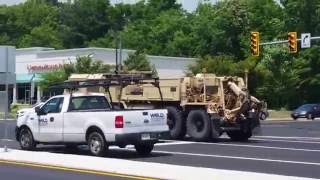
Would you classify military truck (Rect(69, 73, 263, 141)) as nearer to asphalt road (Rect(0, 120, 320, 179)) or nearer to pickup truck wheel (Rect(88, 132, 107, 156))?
asphalt road (Rect(0, 120, 320, 179))

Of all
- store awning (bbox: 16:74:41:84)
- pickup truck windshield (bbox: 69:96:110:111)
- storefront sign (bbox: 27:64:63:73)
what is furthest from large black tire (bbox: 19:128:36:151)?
store awning (bbox: 16:74:41:84)

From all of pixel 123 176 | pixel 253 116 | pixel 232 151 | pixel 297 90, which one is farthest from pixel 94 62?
pixel 123 176

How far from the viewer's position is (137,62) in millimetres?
66812

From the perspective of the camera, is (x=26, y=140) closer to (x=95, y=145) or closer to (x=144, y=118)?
(x=95, y=145)

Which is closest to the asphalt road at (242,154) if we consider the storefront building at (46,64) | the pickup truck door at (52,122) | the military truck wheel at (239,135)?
the military truck wheel at (239,135)

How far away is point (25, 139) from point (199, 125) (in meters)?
7.08

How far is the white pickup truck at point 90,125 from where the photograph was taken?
794 inches

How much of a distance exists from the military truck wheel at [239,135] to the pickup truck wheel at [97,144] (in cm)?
868

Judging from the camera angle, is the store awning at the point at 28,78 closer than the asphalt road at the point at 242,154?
No

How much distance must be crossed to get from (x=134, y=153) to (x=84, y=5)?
104373 mm

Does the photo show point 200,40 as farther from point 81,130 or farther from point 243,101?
point 81,130

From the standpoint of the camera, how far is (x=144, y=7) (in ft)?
399

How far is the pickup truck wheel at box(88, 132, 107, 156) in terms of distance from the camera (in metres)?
20.3

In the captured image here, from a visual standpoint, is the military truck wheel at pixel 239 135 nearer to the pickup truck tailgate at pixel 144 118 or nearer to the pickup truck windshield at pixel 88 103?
the pickup truck tailgate at pixel 144 118
